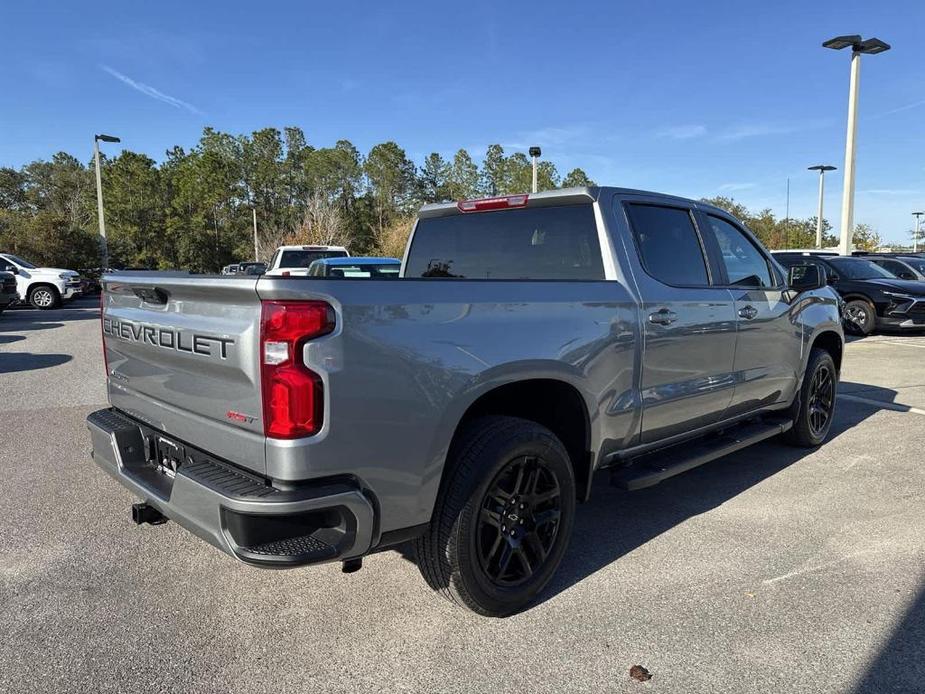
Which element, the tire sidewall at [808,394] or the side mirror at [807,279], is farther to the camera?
the tire sidewall at [808,394]

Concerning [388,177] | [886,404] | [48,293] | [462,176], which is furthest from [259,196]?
[886,404]

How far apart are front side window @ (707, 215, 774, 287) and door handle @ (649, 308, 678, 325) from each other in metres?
0.92

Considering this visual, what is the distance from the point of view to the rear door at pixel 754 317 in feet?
14.1

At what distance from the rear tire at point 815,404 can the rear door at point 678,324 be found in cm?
147

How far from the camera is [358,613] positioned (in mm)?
2938

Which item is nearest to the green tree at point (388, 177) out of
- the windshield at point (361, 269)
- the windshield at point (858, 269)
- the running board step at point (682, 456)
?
the windshield at point (858, 269)

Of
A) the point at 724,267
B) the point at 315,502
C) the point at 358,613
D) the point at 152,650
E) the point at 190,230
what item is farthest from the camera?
the point at 190,230

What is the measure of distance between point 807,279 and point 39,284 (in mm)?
21049

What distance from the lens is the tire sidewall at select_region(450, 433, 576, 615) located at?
8.82ft

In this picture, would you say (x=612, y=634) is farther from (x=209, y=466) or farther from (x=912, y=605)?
(x=209, y=466)

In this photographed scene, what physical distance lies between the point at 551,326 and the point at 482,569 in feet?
3.61

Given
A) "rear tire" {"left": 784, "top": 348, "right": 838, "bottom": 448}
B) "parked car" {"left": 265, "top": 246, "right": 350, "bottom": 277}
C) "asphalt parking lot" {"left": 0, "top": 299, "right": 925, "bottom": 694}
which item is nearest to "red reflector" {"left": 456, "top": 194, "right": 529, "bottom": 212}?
"asphalt parking lot" {"left": 0, "top": 299, "right": 925, "bottom": 694}

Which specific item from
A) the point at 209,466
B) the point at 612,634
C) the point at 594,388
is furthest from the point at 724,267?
the point at 209,466

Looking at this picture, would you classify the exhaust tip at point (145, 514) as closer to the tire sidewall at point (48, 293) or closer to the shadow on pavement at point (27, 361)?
the shadow on pavement at point (27, 361)
